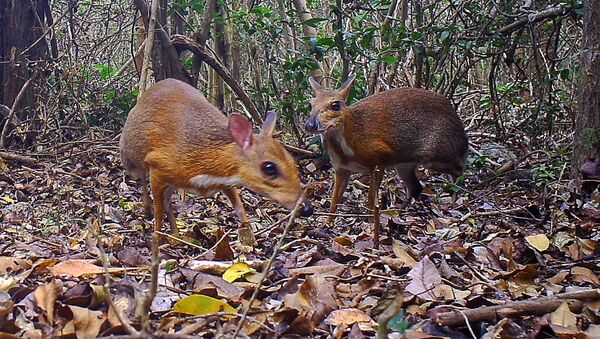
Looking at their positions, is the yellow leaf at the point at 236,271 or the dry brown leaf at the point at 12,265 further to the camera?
the dry brown leaf at the point at 12,265

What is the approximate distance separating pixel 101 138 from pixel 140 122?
411 centimetres

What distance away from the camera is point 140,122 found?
5449mm

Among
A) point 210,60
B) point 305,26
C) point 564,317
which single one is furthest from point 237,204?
point 305,26

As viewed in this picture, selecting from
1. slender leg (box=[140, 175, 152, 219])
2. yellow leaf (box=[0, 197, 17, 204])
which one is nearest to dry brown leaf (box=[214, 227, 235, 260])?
slender leg (box=[140, 175, 152, 219])

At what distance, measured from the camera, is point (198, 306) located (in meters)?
2.78

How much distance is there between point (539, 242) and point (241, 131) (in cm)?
196

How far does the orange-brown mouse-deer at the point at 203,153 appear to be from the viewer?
479 centimetres

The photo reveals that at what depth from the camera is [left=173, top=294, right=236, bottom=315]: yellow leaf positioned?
277cm

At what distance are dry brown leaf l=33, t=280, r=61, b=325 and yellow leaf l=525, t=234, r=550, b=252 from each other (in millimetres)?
2525

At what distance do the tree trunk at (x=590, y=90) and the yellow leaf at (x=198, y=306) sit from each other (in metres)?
3.29

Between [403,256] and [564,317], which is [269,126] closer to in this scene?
[403,256]

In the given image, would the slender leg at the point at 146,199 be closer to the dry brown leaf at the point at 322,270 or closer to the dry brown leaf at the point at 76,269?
the dry brown leaf at the point at 76,269

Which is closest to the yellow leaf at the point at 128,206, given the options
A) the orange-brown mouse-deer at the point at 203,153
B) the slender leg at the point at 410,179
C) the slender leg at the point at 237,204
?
the orange-brown mouse-deer at the point at 203,153

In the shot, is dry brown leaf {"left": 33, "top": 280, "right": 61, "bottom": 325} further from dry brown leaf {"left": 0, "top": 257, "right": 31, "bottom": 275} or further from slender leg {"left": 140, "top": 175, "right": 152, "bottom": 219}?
slender leg {"left": 140, "top": 175, "right": 152, "bottom": 219}
